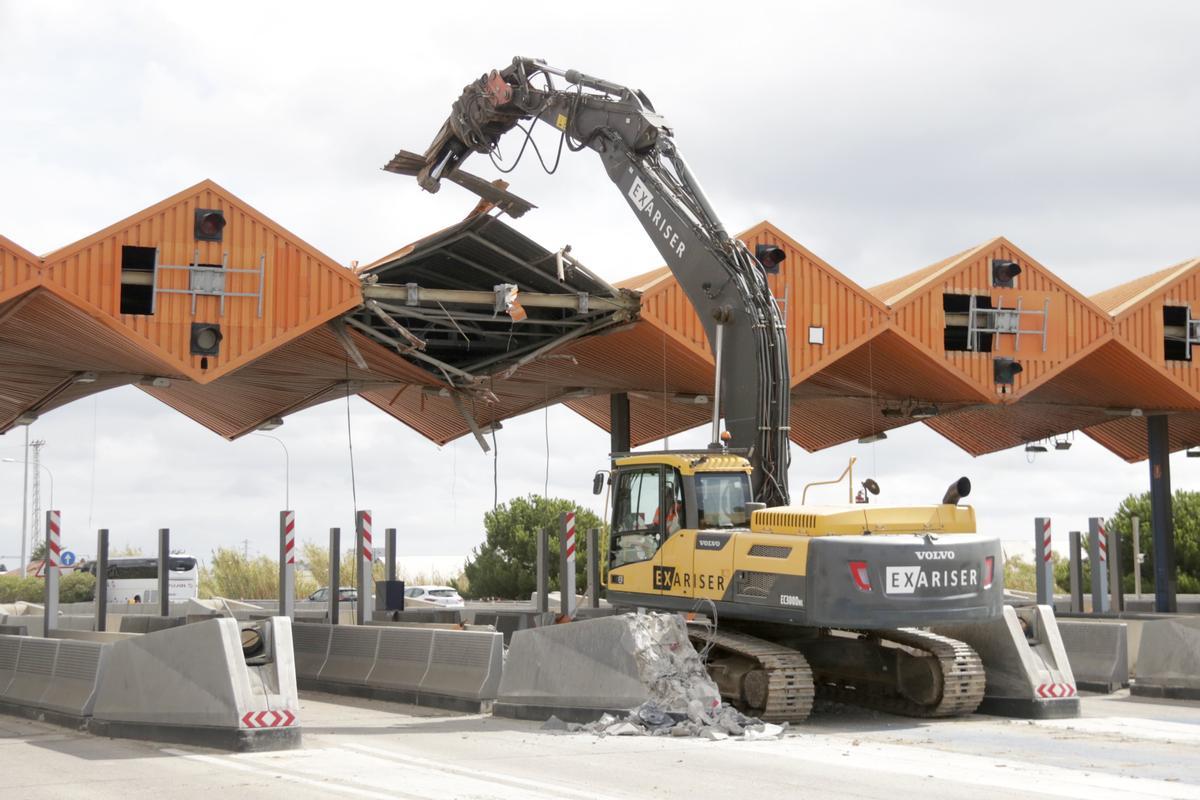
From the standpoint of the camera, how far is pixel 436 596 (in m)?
50.4

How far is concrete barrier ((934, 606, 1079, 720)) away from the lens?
52.3 feet

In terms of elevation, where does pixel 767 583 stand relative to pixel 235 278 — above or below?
below

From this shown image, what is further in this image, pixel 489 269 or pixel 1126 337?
pixel 1126 337

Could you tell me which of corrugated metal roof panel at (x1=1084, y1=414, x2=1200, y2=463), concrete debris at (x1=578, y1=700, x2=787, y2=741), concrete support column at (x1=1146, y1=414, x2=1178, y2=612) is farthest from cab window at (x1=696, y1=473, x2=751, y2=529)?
corrugated metal roof panel at (x1=1084, y1=414, x2=1200, y2=463)

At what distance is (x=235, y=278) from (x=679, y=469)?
1059 centimetres

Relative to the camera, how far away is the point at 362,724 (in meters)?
16.0

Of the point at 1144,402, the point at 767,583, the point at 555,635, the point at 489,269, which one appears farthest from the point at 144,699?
the point at 1144,402

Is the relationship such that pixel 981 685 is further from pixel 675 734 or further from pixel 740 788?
pixel 740 788

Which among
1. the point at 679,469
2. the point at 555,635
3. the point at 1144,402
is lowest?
the point at 555,635

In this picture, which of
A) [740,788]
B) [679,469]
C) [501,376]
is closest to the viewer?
[740,788]

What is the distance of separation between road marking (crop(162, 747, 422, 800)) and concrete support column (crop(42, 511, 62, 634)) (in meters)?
14.8

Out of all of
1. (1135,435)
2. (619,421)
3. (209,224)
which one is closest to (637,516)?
(209,224)

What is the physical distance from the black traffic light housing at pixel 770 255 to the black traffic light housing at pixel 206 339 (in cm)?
1015

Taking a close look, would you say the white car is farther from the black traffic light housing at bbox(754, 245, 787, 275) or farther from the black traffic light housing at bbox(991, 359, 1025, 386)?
the black traffic light housing at bbox(754, 245, 787, 275)
